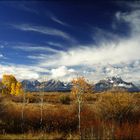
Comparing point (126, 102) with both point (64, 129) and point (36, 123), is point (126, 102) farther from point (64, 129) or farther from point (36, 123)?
point (36, 123)

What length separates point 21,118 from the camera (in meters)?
32.8

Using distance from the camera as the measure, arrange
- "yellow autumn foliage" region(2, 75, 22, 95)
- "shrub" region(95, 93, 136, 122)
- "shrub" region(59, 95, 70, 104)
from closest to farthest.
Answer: "shrub" region(95, 93, 136, 122) → "shrub" region(59, 95, 70, 104) → "yellow autumn foliage" region(2, 75, 22, 95)

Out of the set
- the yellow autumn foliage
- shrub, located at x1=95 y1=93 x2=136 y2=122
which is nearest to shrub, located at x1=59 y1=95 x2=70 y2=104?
the yellow autumn foliage

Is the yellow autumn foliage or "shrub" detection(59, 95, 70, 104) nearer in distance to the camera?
"shrub" detection(59, 95, 70, 104)

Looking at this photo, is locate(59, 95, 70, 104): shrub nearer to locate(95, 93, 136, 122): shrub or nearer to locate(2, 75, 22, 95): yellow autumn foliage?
locate(2, 75, 22, 95): yellow autumn foliage

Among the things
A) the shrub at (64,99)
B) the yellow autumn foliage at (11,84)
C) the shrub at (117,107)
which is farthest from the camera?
the yellow autumn foliage at (11,84)

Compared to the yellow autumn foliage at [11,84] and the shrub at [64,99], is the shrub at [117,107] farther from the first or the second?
the yellow autumn foliage at [11,84]

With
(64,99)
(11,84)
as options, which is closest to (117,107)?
(64,99)

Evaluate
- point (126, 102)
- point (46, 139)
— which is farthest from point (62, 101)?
point (46, 139)

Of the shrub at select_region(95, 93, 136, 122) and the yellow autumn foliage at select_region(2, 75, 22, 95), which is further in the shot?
the yellow autumn foliage at select_region(2, 75, 22, 95)

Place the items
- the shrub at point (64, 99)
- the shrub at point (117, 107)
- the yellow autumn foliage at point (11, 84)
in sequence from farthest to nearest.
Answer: the yellow autumn foliage at point (11, 84) → the shrub at point (64, 99) → the shrub at point (117, 107)

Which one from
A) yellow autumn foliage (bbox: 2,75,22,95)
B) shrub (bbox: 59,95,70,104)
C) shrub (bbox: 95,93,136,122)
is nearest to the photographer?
shrub (bbox: 95,93,136,122)

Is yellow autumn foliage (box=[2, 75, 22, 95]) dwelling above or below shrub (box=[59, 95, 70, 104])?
above

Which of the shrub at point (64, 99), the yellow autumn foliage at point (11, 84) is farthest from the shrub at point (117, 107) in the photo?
the yellow autumn foliage at point (11, 84)
